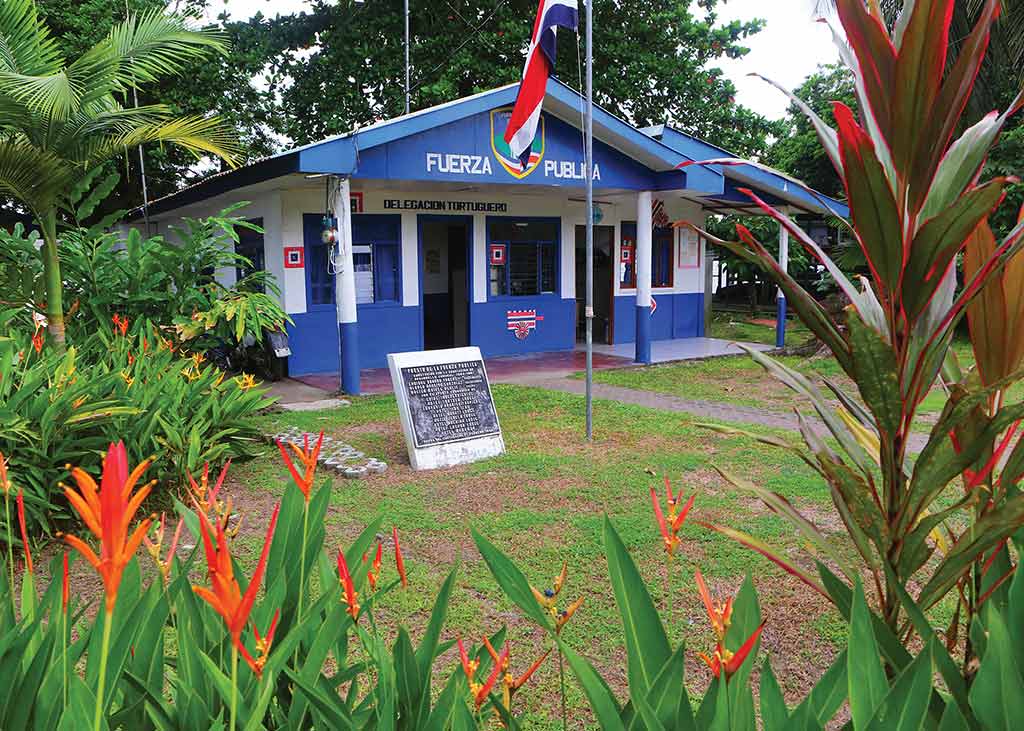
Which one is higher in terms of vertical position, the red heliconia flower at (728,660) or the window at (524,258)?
the window at (524,258)

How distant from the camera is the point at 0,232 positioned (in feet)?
26.8

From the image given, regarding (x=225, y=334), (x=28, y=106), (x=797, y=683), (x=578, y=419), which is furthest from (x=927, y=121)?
(x=225, y=334)

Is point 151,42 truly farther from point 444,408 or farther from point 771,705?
point 771,705

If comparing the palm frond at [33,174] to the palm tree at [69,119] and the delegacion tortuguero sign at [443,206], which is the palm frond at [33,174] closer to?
the palm tree at [69,119]

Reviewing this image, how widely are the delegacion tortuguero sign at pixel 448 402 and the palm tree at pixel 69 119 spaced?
8.99 ft

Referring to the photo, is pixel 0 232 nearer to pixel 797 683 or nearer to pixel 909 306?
pixel 797 683

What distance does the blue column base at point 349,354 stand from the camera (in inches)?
387

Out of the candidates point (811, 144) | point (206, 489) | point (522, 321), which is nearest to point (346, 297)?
point (522, 321)

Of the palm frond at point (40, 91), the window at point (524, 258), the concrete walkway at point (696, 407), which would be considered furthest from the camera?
the window at point (524, 258)

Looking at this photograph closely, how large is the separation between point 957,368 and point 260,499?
4951mm

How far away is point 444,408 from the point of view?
276 inches

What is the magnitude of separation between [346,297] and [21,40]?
431 cm

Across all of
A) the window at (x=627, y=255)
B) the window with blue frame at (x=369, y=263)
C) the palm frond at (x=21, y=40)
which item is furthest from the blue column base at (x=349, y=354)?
Answer: the window at (x=627, y=255)

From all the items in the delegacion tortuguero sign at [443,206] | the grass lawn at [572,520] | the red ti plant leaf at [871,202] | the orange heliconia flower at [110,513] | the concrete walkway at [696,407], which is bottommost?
the grass lawn at [572,520]
